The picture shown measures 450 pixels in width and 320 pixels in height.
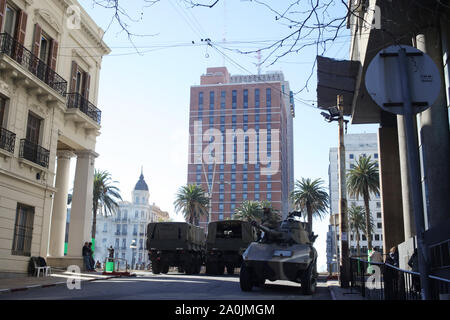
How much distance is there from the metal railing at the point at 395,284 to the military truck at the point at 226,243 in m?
13.0

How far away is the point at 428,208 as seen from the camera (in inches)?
580

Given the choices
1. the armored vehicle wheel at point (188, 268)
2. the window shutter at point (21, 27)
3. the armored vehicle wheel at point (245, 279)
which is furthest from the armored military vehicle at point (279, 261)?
the window shutter at point (21, 27)

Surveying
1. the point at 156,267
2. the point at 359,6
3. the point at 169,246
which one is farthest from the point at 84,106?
the point at 359,6

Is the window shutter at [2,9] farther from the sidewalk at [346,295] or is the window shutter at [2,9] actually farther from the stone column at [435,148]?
the sidewalk at [346,295]

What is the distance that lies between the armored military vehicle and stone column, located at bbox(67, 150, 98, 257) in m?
15.8

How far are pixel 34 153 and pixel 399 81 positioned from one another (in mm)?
20427

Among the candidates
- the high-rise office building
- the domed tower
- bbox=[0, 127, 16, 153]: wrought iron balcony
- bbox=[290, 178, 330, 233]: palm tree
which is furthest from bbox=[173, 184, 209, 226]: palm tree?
the high-rise office building

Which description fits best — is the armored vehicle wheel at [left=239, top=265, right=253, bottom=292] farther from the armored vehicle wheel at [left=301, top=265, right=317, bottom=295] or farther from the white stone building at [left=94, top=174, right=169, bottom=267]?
the white stone building at [left=94, top=174, right=169, bottom=267]

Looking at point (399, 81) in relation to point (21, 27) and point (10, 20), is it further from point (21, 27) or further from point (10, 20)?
point (10, 20)

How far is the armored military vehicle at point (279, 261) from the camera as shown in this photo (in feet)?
41.8

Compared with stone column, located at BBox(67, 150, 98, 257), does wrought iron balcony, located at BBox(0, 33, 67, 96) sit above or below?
above

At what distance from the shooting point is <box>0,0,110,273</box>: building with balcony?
19.7 meters

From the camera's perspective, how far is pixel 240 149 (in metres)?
147

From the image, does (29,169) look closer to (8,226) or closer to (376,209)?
(8,226)
